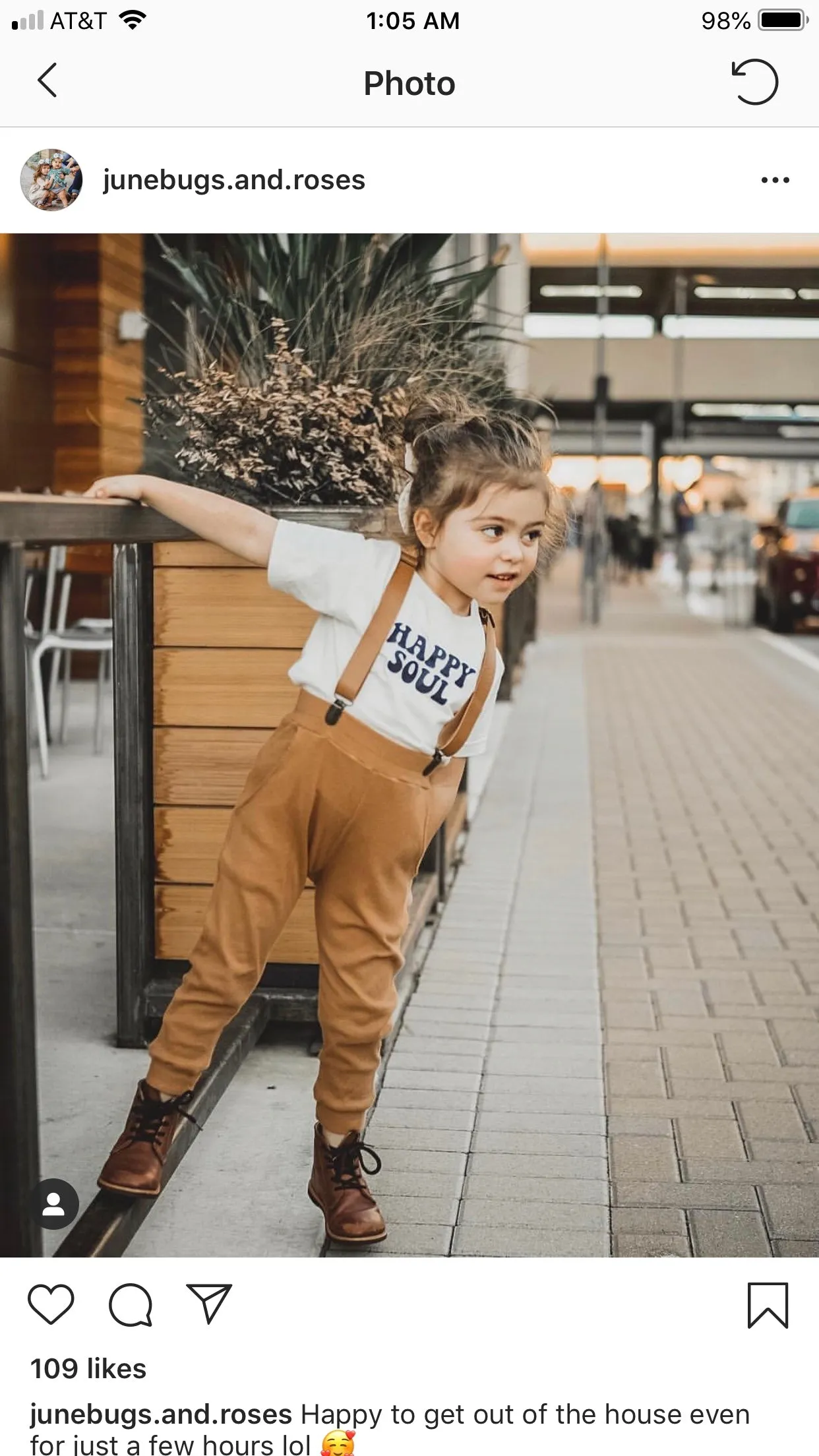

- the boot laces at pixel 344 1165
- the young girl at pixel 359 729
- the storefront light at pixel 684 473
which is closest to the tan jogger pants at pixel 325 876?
the young girl at pixel 359 729

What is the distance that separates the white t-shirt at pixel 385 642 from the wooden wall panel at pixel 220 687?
3.15 feet

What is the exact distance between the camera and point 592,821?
565 cm

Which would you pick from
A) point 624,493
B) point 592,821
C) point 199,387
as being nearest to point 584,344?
point 624,493

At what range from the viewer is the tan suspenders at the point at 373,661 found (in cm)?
194

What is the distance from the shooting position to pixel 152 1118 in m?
2.13

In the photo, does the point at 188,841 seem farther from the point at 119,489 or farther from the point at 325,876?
the point at 119,489

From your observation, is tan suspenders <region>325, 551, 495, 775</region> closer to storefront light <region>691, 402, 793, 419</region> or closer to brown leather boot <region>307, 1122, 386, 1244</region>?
brown leather boot <region>307, 1122, 386, 1244</region>

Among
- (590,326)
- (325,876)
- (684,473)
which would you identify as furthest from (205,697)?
(590,326)
